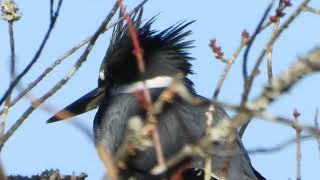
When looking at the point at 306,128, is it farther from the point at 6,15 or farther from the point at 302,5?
the point at 6,15

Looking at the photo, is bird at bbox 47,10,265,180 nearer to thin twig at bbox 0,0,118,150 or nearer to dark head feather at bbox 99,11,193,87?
dark head feather at bbox 99,11,193,87

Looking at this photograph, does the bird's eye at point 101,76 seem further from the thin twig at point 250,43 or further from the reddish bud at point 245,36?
the thin twig at point 250,43

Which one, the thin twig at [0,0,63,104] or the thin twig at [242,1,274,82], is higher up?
the thin twig at [0,0,63,104]

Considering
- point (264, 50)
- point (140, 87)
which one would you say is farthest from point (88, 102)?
point (264, 50)

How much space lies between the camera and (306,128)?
93cm

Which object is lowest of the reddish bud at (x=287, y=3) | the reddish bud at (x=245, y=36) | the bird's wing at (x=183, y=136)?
the reddish bud at (x=245, y=36)

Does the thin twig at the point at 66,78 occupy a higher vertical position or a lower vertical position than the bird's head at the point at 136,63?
lower

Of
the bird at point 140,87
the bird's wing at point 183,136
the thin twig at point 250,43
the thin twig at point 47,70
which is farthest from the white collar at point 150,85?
the thin twig at point 250,43

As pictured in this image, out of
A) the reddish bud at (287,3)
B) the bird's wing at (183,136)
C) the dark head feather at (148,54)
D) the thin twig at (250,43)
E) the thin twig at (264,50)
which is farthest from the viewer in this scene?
the dark head feather at (148,54)

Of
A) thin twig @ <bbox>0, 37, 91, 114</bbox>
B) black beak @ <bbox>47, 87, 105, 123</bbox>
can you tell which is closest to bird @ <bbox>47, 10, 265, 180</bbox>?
black beak @ <bbox>47, 87, 105, 123</bbox>

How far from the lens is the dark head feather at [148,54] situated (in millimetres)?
4473

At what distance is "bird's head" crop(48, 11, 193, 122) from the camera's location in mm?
4504

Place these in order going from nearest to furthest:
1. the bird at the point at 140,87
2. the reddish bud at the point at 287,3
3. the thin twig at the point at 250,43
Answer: the thin twig at the point at 250,43 → the reddish bud at the point at 287,3 → the bird at the point at 140,87

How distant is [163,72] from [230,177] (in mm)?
1374
